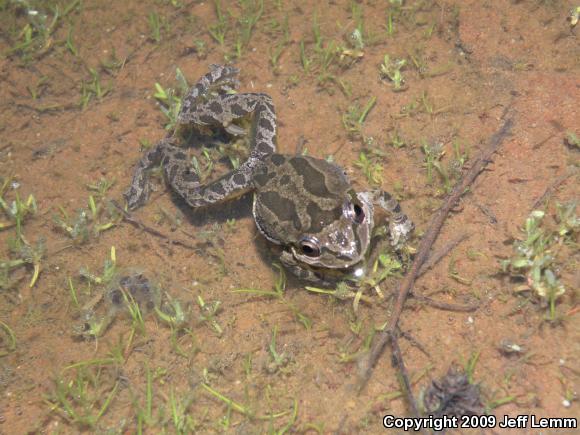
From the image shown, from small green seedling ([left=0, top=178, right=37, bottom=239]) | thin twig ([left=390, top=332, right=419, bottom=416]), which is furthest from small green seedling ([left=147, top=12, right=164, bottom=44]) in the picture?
thin twig ([left=390, top=332, right=419, bottom=416])

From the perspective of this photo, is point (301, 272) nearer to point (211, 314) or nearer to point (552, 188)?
point (211, 314)

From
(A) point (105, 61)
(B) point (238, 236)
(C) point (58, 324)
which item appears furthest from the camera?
(A) point (105, 61)

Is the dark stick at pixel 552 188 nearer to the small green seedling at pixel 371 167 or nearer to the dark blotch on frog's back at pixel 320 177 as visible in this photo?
the small green seedling at pixel 371 167

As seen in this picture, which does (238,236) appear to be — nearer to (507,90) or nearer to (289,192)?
(289,192)

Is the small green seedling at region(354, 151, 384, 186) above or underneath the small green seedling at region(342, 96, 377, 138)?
underneath

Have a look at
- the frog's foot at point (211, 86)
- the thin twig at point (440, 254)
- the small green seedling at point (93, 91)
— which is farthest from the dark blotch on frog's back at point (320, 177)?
the small green seedling at point (93, 91)

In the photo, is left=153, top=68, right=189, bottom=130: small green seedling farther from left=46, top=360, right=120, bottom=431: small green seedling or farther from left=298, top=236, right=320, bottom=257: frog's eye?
left=46, top=360, right=120, bottom=431: small green seedling

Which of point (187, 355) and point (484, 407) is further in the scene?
point (187, 355)

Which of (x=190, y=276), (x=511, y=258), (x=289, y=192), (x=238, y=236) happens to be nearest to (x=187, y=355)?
(x=190, y=276)
